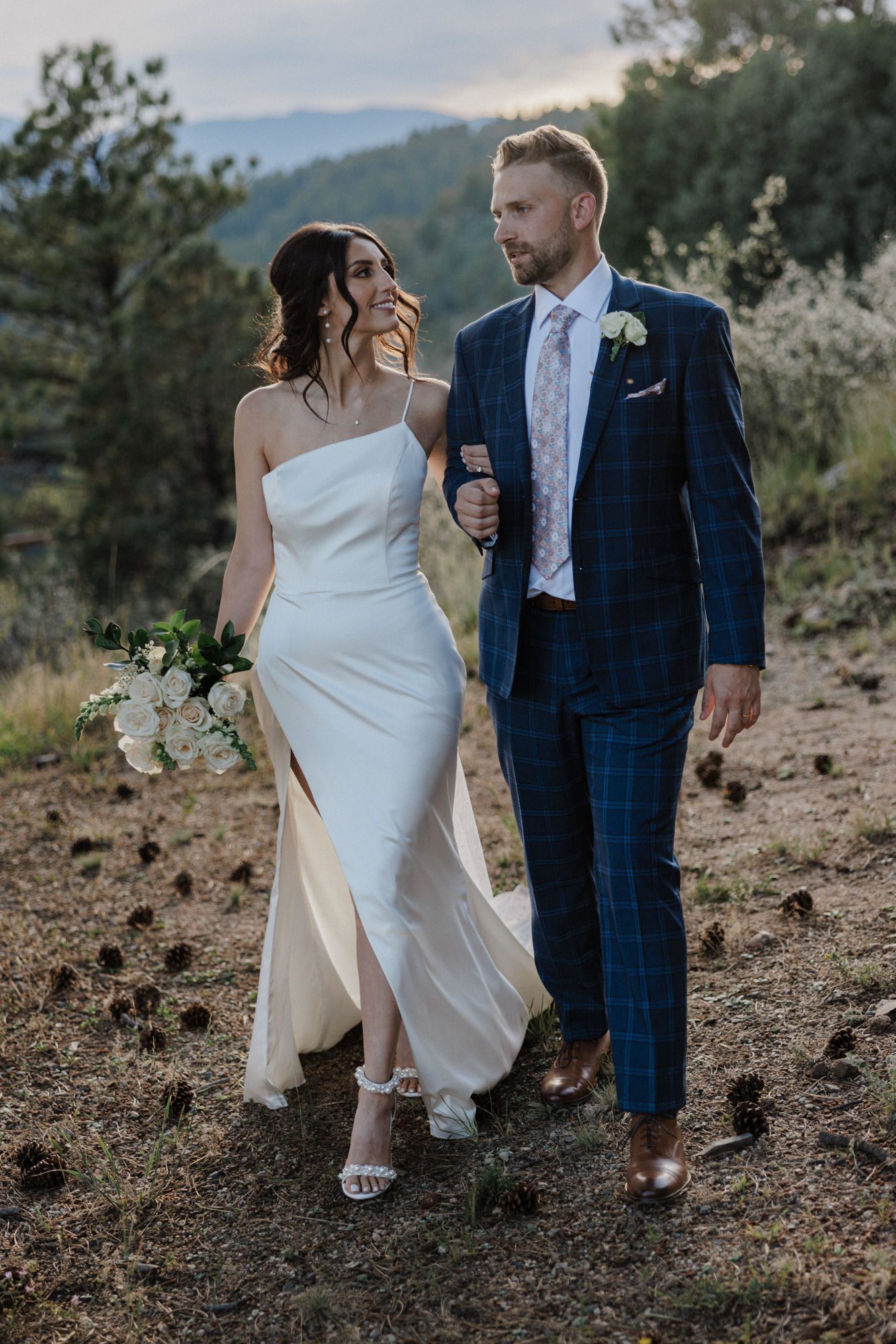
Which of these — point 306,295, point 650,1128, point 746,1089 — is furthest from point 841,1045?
point 306,295

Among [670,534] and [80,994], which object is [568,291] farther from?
[80,994]

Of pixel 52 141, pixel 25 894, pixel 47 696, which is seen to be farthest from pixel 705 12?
pixel 25 894

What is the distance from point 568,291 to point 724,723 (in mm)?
1060

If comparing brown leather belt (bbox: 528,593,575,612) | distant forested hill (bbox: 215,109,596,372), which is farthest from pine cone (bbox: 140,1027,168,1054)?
distant forested hill (bbox: 215,109,596,372)

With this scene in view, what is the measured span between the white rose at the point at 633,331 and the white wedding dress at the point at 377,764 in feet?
2.45

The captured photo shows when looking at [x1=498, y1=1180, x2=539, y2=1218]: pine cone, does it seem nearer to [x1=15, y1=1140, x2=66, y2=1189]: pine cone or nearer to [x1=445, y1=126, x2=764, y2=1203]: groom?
[x1=445, y1=126, x2=764, y2=1203]: groom

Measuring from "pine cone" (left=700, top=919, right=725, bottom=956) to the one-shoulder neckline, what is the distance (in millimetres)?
1663

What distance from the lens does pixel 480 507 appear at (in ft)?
8.45

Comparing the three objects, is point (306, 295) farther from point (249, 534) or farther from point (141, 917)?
point (141, 917)

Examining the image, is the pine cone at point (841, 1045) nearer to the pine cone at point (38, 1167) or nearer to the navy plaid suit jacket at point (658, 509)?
the navy plaid suit jacket at point (658, 509)

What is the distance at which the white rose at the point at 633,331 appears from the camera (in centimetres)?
253

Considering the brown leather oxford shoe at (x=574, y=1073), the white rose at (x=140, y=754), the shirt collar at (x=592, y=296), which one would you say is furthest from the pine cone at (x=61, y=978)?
the shirt collar at (x=592, y=296)

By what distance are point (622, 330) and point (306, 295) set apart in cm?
95

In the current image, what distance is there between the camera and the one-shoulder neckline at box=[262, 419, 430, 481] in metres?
3.05
